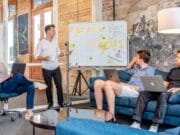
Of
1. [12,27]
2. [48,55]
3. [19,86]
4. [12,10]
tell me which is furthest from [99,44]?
[12,10]

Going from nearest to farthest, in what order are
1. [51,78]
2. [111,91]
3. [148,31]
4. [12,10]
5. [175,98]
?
[175,98], [111,91], [51,78], [148,31], [12,10]

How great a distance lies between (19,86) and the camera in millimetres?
4316

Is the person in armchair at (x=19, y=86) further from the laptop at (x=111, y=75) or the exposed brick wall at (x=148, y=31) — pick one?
the exposed brick wall at (x=148, y=31)

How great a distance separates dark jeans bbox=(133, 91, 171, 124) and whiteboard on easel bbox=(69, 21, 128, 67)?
1.67m

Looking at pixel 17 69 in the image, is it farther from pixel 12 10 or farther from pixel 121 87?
pixel 12 10

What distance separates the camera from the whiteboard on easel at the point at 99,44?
223 inches

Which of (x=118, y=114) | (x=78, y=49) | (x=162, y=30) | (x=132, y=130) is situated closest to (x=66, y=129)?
(x=132, y=130)

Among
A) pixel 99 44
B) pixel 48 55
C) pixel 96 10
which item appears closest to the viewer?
pixel 48 55

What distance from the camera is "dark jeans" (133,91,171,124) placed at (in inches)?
146

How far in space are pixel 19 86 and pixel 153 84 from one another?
1.96 metres

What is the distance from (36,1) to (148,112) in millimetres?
6387

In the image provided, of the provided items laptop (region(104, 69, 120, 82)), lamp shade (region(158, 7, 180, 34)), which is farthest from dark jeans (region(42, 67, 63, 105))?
lamp shade (region(158, 7, 180, 34))

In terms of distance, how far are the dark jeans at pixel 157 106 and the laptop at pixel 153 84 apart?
7 cm

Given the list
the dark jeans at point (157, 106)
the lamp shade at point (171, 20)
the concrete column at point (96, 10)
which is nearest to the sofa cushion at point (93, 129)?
the dark jeans at point (157, 106)
